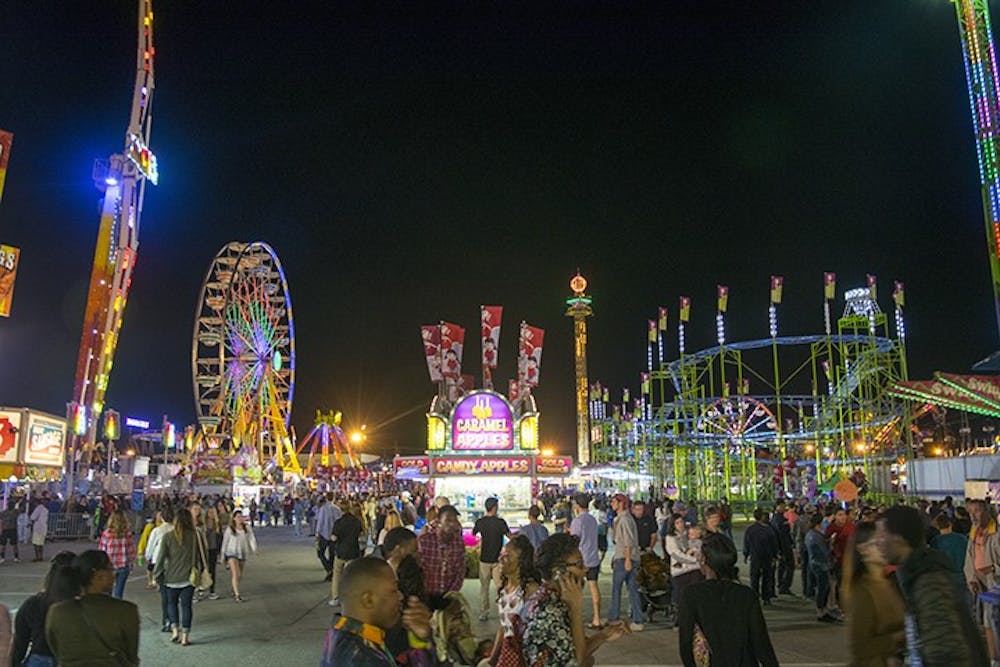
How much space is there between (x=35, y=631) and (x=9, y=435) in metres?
18.7

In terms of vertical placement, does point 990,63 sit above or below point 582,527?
above

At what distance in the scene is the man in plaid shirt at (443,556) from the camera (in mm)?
6023

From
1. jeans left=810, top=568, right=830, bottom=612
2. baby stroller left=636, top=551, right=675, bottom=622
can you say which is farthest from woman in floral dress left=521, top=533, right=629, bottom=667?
jeans left=810, top=568, right=830, bottom=612

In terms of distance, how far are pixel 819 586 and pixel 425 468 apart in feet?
75.7

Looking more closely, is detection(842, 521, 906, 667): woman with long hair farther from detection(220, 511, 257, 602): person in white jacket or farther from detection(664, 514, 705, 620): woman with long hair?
detection(220, 511, 257, 602): person in white jacket

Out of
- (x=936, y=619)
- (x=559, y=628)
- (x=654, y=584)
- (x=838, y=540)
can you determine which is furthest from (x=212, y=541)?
(x=936, y=619)

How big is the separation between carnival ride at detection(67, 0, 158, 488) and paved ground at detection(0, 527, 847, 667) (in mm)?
28124

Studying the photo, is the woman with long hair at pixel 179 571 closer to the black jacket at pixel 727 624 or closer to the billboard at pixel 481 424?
the black jacket at pixel 727 624

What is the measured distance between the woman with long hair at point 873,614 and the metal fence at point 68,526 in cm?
2561

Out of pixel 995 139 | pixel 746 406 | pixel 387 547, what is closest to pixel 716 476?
pixel 746 406

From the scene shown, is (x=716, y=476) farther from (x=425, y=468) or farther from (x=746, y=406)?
(x=425, y=468)

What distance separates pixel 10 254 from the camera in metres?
22.9

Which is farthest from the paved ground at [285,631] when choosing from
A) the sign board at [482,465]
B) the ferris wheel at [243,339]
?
the ferris wheel at [243,339]

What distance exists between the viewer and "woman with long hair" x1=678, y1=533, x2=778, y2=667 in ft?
12.9
